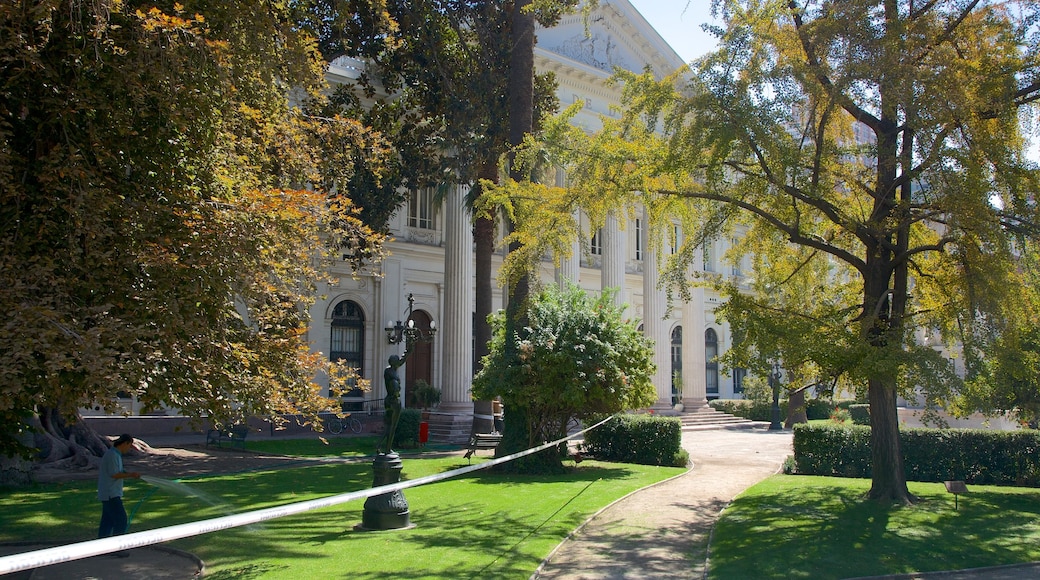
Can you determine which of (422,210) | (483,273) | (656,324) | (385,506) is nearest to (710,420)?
(656,324)

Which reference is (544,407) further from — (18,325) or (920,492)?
(18,325)

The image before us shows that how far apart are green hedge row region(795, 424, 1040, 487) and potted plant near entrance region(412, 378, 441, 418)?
16.6 meters

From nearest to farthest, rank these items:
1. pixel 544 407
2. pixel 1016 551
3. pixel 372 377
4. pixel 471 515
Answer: pixel 1016 551 < pixel 471 515 < pixel 544 407 < pixel 372 377

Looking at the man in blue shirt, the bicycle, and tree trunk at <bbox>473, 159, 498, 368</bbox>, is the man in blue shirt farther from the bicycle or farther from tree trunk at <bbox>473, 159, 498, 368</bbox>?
the bicycle

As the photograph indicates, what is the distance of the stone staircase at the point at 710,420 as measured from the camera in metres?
32.7

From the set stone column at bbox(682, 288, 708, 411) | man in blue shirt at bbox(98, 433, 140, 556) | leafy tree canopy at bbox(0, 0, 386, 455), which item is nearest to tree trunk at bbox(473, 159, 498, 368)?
leafy tree canopy at bbox(0, 0, 386, 455)

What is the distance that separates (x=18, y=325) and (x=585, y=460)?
14281 millimetres

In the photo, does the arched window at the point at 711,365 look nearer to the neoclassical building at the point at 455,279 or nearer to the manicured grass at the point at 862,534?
the neoclassical building at the point at 455,279

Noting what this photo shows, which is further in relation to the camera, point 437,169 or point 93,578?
point 437,169

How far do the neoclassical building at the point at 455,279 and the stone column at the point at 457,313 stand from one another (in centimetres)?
4

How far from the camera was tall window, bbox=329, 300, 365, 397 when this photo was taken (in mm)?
29453

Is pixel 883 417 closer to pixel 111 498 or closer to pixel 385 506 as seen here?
pixel 385 506

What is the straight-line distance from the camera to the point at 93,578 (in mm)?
7648

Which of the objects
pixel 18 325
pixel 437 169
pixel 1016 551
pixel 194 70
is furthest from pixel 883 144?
pixel 437 169
